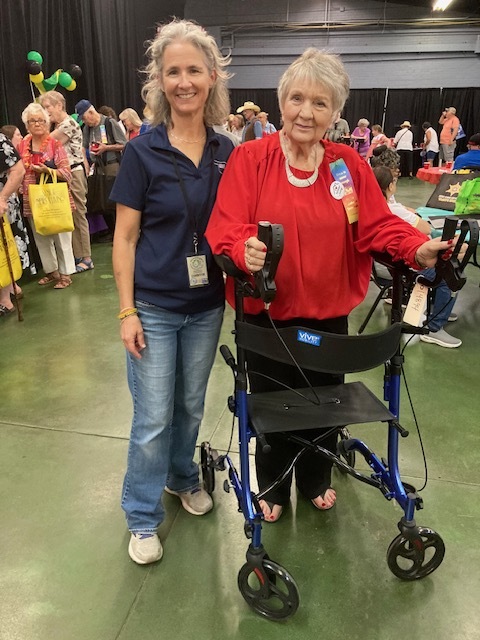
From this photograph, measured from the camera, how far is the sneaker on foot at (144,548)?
67.1 inches

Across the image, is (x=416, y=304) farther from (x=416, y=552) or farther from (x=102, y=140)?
(x=102, y=140)

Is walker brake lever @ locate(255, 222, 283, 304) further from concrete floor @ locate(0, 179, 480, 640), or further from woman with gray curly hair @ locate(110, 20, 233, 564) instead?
concrete floor @ locate(0, 179, 480, 640)

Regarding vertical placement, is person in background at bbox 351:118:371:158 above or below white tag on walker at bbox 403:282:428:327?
below

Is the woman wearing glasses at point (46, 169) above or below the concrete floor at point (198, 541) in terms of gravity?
above

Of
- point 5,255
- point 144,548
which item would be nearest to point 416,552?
point 144,548

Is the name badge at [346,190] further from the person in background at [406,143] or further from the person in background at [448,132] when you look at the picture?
the person in background at [406,143]

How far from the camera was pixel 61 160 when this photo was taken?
4270 mm

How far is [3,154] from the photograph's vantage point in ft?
11.1

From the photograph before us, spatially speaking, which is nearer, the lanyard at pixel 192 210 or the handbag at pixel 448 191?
the lanyard at pixel 192 210

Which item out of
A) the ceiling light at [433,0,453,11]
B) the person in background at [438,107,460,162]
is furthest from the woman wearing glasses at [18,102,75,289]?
the ceiling light at [433,0,453,11]

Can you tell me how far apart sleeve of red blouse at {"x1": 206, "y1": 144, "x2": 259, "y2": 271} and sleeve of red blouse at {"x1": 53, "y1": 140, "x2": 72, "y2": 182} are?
332cm

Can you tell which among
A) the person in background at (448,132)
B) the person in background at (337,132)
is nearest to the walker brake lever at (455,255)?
the person in background at (337,132)

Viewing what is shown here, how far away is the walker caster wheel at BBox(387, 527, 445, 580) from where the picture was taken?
1.56m

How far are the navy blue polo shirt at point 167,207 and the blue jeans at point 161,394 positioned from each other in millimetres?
76
